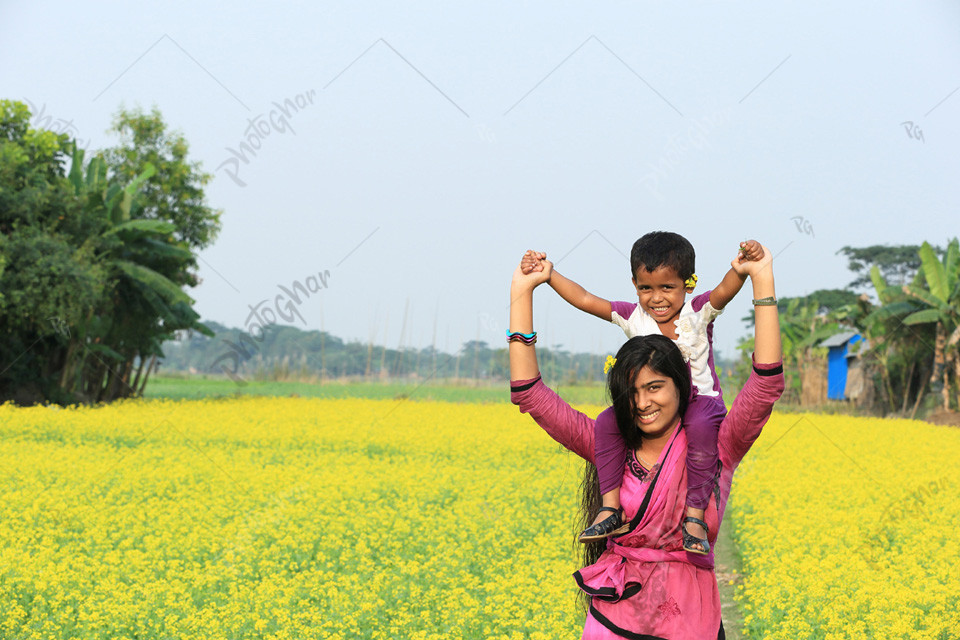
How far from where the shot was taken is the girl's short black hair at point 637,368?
8.38 feet

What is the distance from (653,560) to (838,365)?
115 ft

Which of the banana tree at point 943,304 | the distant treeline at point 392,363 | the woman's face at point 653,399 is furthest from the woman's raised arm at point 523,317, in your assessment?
the banana tree at point 943,304

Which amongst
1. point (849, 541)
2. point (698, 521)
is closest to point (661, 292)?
point (698, 521)

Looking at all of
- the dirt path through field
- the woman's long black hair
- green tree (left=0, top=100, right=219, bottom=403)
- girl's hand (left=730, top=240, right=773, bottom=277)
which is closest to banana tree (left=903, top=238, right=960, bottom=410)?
the dirt path through field

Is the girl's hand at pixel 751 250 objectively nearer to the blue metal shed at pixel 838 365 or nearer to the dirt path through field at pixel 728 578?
the dirt path through field at pixel 728 578

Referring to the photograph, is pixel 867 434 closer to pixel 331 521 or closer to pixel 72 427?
pixel 331 521

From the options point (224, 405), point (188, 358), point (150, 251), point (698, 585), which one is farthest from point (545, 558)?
point (188, 358)

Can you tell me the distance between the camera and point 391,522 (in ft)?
29.6

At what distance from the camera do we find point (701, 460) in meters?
2.61

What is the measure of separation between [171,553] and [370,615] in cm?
252

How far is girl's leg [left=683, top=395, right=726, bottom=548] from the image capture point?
2.61 metres

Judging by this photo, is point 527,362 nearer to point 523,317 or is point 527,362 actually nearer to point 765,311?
point 523,317

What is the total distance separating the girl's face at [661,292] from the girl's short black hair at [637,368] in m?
0.16

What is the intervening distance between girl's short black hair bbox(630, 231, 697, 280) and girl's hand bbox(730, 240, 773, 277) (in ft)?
0.94
